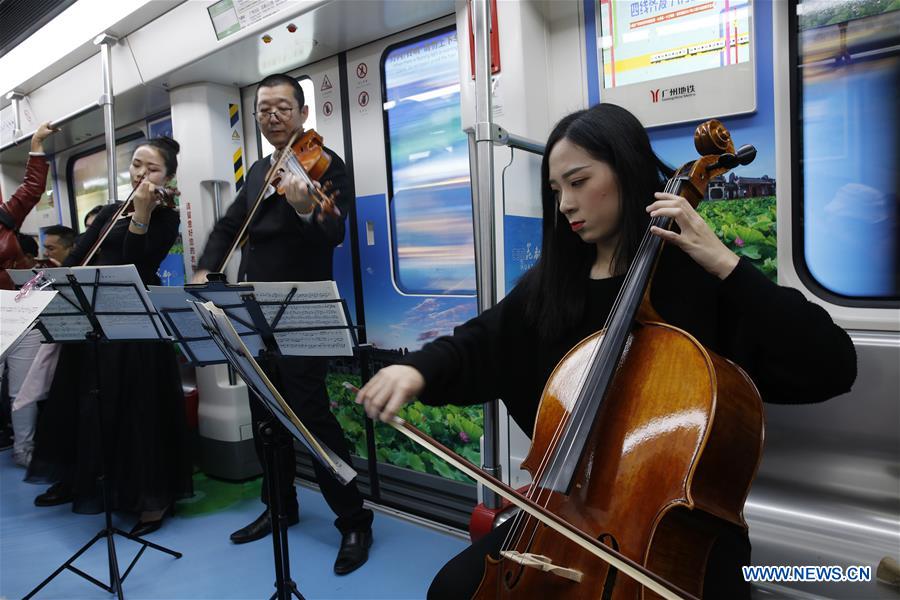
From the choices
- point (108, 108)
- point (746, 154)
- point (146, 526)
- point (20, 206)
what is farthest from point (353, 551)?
point (20, 206)

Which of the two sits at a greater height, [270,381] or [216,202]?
[216,202]

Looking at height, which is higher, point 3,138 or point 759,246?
point 3,138

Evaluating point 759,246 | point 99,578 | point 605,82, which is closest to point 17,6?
point 99,578

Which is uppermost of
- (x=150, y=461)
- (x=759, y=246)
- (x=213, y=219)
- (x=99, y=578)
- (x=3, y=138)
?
(x=3, y=138)

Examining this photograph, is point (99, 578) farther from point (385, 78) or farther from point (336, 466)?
point (385, 78)

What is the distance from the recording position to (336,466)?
1.33 meters

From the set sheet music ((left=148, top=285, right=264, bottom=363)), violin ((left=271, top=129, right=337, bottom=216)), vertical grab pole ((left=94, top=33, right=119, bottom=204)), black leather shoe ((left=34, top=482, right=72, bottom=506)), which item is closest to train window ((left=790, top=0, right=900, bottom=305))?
violin ((left=271, top=129, right=337, bottom=216))

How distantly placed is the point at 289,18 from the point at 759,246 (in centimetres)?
234

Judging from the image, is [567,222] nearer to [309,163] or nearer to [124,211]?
[309,163]

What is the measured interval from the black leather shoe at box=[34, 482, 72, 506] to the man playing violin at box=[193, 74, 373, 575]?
58.6 inches

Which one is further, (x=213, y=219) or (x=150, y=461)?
(x=213, y=219)

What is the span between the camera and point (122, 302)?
2367 millimetres

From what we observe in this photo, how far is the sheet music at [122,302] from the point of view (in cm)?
226

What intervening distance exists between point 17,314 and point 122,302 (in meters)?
0.57
